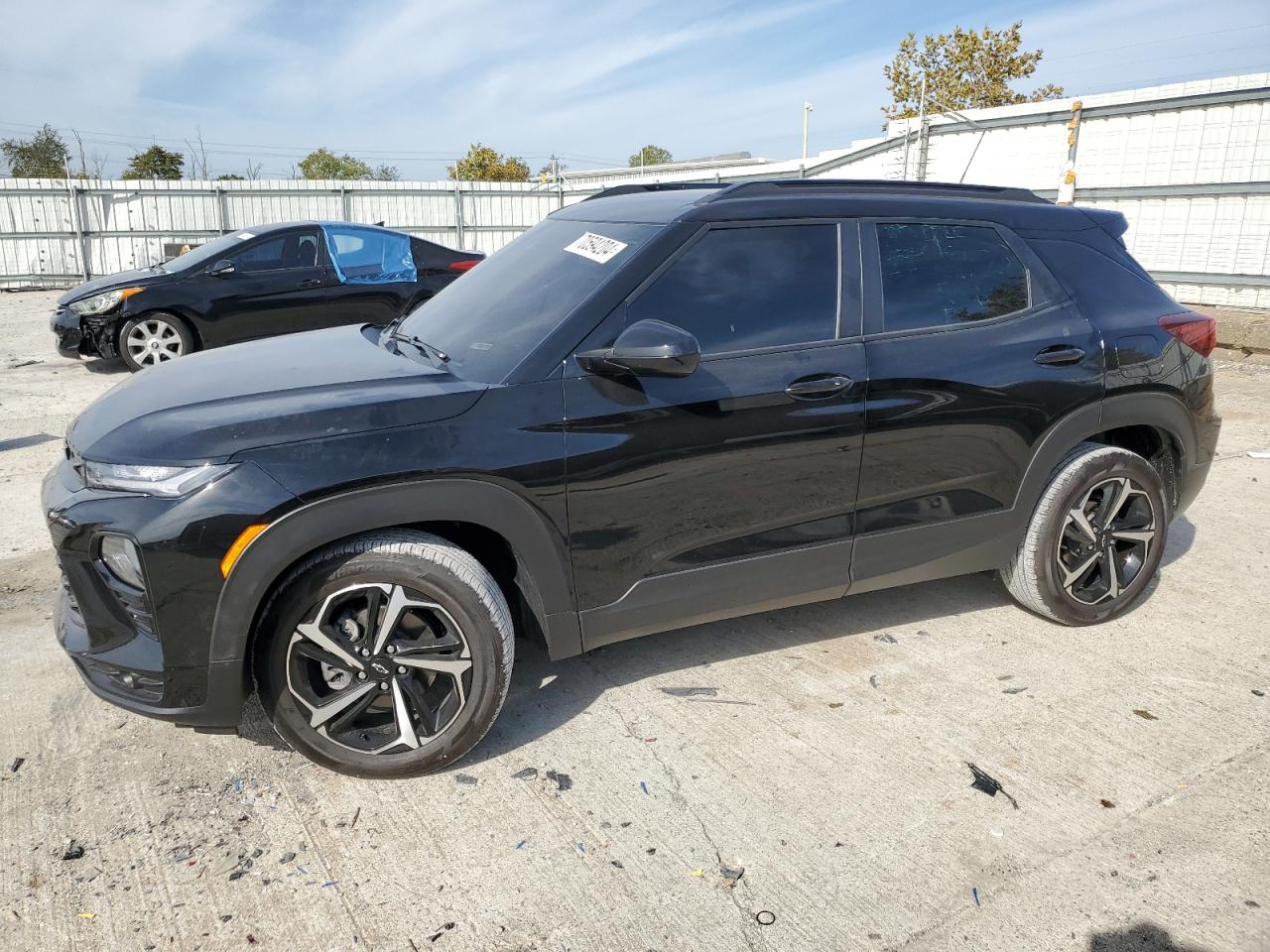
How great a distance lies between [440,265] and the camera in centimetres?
969

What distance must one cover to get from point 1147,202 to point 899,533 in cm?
1094

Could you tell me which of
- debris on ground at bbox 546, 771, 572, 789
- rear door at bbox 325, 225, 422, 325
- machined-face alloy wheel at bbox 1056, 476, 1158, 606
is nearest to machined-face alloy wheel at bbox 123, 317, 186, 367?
rear door at bbox 325, 225, 422, 325

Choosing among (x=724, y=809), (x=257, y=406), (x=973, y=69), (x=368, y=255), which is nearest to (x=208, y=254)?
(x=368, y=255)

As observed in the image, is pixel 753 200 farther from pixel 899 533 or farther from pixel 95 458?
pixel 95 458

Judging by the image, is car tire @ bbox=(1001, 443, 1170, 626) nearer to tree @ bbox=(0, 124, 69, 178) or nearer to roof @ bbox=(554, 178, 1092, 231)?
roof @ bbox=(554, 178, 1092, 231)

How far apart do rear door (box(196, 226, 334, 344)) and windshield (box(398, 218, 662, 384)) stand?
5.88 meters

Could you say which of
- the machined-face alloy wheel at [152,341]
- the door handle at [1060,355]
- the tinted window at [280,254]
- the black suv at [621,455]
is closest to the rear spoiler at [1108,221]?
the black suv at [621,455]

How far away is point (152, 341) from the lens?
8.97 meters

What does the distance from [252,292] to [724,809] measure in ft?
26.2

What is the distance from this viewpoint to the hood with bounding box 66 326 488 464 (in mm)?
2619

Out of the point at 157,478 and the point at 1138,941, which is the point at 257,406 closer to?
the point at 157,478

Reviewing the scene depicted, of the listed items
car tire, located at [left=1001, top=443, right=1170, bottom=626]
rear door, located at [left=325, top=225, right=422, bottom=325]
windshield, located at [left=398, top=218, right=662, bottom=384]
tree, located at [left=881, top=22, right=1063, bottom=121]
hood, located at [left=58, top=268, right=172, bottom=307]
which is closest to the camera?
windshield, located at [left=398, top=218, right=662, bottom=384]

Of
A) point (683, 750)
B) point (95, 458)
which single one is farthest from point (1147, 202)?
point (95, 458)

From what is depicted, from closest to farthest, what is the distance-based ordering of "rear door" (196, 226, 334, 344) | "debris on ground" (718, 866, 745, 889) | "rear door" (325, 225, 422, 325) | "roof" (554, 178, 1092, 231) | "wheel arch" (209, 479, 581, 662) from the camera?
"debris on ground" (718, 866, 745, 889) → "wheel arch" (209, 479, 581, 662) → "roof" (554, 178, 1092, 231) → "rear door" (196, 226, 334, 344) → "rear door" (325, 225, 422, 325)
